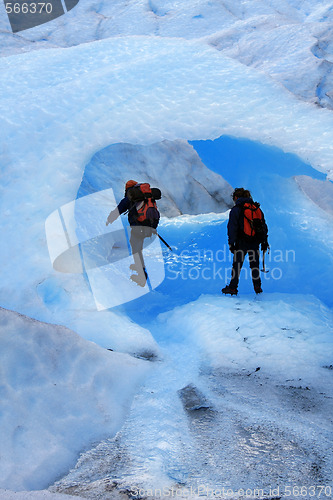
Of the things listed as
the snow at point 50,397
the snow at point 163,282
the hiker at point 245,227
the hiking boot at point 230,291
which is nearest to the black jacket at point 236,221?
the hiker at point 245,227

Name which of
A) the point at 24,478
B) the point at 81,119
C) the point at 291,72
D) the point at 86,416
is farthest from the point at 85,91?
the point at 291,72

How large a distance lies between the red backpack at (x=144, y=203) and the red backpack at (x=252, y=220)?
3.42 feet

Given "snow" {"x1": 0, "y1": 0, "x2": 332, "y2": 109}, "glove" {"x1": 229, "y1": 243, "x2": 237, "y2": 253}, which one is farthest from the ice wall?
"snow" {"x1": 0, "y1": 0, "x2": 332, "y2": 109}

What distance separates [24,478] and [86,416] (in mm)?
514

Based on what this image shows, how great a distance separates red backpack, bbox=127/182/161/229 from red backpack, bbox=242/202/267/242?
1.04 meters

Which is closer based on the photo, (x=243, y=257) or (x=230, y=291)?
(x=243, y=257)

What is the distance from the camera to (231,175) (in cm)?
700

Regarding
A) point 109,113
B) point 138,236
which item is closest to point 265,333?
point 138,236

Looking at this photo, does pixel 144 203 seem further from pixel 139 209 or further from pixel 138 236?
pixel 138 236

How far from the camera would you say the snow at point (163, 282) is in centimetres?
214

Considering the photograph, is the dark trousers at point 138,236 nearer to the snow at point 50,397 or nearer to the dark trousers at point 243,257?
the dark trousers at point 243,257

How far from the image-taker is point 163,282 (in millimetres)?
6180

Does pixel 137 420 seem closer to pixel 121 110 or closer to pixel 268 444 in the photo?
pixel 268 444

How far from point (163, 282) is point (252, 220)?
2066mm
